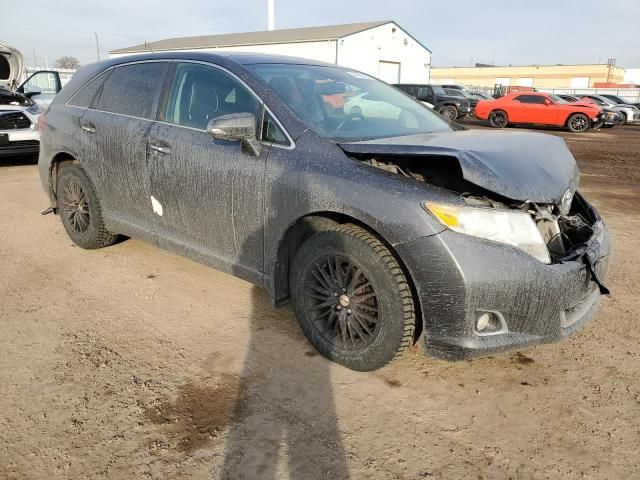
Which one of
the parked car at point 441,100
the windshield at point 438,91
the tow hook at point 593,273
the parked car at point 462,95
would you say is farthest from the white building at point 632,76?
the tow hook at point 593,273

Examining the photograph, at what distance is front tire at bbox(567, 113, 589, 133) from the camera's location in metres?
18.9

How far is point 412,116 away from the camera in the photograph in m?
3.60

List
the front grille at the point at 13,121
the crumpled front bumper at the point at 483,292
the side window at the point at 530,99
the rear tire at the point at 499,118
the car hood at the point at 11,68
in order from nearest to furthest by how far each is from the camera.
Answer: the crumpled front bumper at the point at 483,292
the front grille at the point at 13,121
the car hood at the point at 11,68
the side window at the point at 530,99
the rear tire at the point at 499,118

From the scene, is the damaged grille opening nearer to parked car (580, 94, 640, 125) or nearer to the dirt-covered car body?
the dirt-covered car body

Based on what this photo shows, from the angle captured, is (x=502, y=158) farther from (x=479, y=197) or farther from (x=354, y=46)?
(x=354, y=46)

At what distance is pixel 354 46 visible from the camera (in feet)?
112

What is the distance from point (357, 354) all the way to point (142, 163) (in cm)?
203

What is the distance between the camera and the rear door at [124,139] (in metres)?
3.55

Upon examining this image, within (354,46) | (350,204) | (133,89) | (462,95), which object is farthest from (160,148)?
(354,46)

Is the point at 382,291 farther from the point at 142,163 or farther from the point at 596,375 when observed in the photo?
the point at 142,163

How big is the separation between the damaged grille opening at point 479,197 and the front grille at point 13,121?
28.0 ft

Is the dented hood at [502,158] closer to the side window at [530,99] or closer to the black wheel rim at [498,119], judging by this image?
the side window at [530,99]

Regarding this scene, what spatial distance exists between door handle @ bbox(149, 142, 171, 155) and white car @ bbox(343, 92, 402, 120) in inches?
47.2

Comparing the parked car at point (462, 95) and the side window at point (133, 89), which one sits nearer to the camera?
the side window at point (133, 89)
